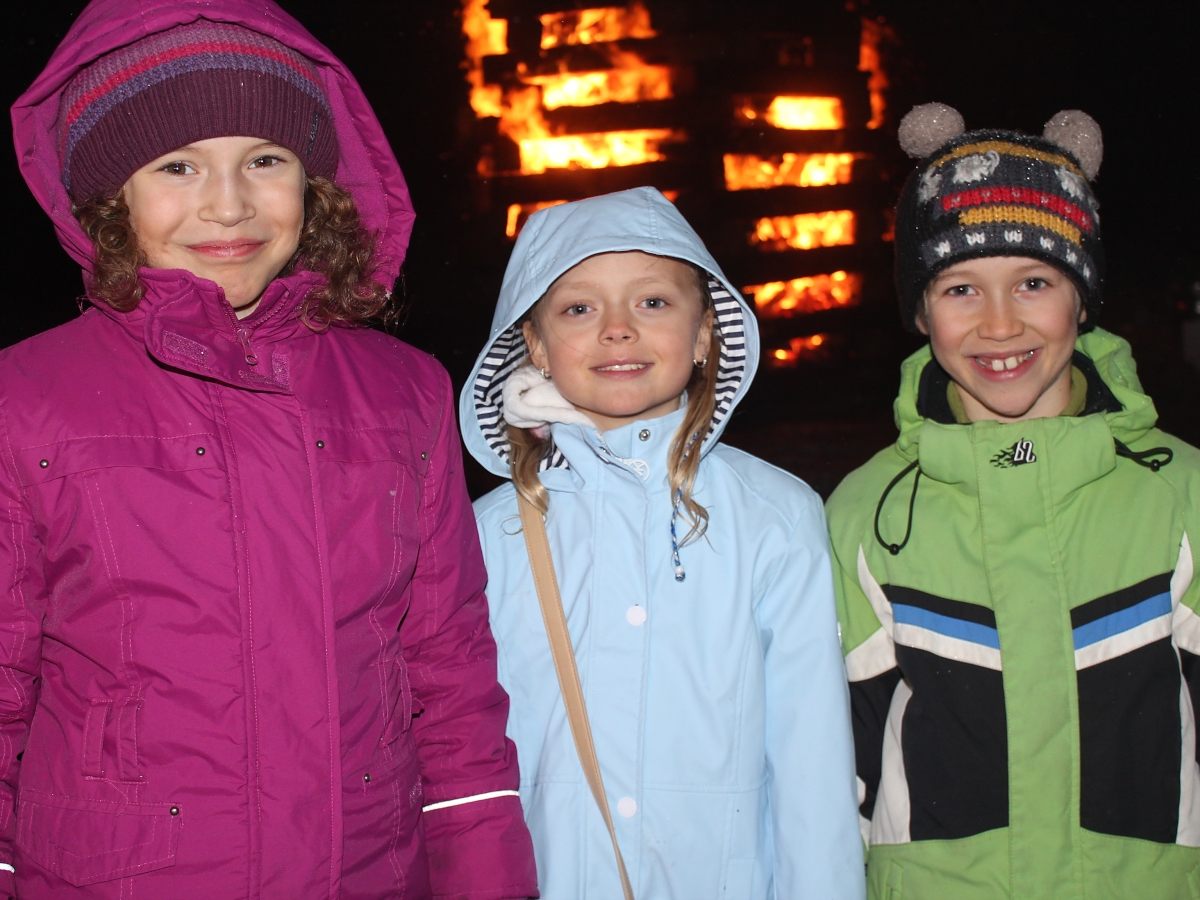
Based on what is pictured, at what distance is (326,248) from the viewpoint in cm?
214

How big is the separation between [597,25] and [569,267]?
6.95 m

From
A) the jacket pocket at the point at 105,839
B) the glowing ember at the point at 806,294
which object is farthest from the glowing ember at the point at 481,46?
the jacket pocket at the point at 105,839

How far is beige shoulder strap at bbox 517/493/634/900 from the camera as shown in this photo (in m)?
2.13

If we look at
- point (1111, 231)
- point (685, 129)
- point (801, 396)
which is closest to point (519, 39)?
point (685, 129)

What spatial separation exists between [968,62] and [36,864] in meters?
9.01

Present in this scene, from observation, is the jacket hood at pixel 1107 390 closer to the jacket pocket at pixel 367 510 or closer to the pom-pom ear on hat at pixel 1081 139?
the pom-pom ear on hat at pixel 1081 139

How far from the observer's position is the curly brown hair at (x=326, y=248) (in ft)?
6.21

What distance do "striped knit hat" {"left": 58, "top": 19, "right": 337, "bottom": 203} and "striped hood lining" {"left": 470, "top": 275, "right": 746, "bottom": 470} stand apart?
77 cm

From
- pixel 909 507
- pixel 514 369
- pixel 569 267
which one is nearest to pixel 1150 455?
pixel 909 507

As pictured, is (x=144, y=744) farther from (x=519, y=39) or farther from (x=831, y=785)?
(x=519, y=39)

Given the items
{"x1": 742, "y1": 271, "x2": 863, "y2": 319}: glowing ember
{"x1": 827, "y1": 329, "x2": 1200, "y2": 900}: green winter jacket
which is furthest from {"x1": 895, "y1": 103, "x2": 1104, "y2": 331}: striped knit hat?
{"x1": 742, "y1": 271, "x2": 863, "y2": 319}: glowing ember

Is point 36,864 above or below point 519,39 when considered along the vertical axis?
below

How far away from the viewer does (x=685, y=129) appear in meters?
8.79

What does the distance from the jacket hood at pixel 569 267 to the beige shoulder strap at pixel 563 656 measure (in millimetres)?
200
